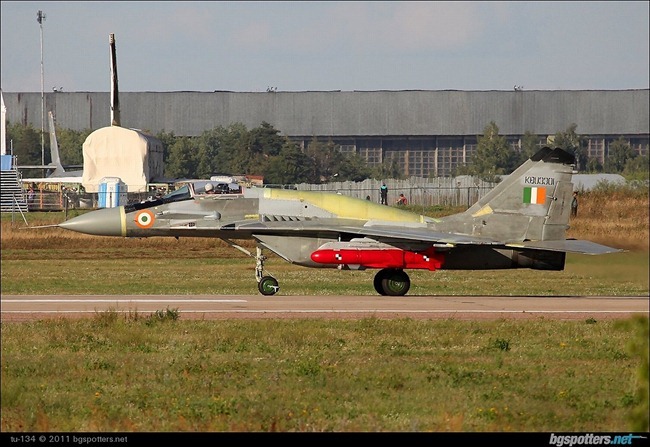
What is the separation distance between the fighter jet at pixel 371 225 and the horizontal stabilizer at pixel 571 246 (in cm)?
6

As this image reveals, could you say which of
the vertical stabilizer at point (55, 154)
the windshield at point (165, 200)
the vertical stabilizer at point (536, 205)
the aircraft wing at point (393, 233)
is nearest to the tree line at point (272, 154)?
the vertical stabilizer at point (55, 154)

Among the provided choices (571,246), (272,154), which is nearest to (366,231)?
(571,246)

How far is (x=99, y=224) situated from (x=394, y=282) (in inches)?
302

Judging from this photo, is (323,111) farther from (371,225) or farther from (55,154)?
(371,225)

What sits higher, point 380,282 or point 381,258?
point 381,258

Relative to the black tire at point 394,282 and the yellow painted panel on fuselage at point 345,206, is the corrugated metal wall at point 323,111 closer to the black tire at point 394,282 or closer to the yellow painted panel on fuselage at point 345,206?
the yellow painted panel on fuselage at point 345,206

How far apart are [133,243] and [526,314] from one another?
28.3 metres

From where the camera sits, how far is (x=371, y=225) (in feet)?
86.8

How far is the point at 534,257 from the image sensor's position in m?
26.2

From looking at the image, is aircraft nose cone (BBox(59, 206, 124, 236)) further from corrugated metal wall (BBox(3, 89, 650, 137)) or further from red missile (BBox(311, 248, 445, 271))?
corrugated metal wall (BBox(3, 89, 650, 137))

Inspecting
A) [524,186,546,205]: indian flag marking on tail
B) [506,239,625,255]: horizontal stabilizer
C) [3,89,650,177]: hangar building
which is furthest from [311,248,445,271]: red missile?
[3,89,650,177]: hangar building

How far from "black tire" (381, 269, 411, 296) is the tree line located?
59.7m

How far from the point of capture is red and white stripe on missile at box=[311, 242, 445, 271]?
25656 millimetres
